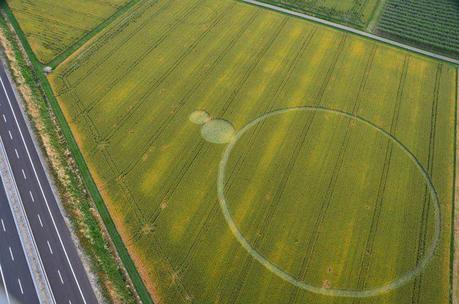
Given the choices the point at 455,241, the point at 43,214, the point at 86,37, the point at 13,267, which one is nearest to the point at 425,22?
the point at 455,241

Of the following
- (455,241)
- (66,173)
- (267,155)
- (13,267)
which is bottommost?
(455,241)

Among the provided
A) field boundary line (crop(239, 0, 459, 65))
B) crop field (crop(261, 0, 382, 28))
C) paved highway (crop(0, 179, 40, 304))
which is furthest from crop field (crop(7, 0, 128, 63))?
crop field (crop(261, 0, 382, 28))

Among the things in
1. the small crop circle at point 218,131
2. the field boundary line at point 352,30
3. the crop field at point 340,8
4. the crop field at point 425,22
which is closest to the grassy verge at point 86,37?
the field boundary line at point 352,30

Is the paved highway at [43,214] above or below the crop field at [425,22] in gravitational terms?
below

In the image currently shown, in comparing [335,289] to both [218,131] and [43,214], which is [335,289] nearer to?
[218,131]

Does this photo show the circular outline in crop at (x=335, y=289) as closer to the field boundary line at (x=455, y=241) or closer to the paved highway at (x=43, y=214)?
the field boundary line at (x=455, y=241)

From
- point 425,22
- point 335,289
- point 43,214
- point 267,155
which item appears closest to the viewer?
point 335,289

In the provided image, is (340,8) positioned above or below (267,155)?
above
